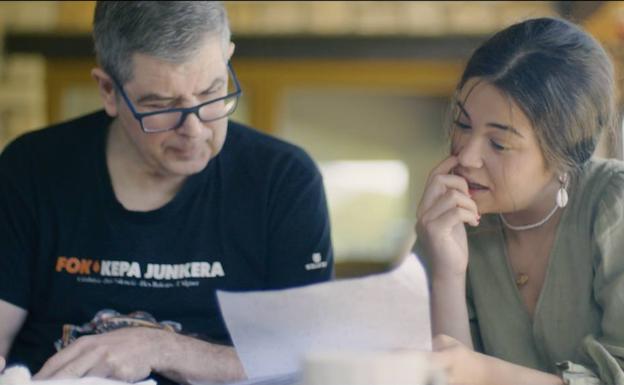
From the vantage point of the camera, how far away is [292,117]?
227 inches

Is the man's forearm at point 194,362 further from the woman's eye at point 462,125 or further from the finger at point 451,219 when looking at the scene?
the woman's eye at point 462,125

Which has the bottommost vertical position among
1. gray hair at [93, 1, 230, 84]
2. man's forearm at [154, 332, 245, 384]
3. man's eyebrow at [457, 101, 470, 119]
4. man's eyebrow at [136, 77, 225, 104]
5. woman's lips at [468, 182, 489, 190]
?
man's forearm at [154, 332, 245, 384]

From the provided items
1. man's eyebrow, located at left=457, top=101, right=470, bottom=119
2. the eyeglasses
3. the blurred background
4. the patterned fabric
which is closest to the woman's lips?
man's eyebrow, located at left=457, top=101, right=470, bottom=119

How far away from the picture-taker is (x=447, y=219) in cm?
154

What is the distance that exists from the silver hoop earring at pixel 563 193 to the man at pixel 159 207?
1.55 feet

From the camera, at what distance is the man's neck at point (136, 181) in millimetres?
1848

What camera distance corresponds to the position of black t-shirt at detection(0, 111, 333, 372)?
1.76 metres

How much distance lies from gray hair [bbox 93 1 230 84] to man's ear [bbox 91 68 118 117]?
0.04m

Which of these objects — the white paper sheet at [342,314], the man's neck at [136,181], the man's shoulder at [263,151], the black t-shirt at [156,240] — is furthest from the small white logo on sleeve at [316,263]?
the white paper sheet at [342,314]

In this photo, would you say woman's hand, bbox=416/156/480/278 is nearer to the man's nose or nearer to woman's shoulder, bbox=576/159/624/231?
woman's shoulder, bbox=576/159/624/231

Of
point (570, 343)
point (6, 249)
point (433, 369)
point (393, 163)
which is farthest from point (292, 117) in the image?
point (433, 369)

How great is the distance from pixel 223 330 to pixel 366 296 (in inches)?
26.6

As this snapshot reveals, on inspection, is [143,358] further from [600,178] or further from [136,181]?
[600,178]

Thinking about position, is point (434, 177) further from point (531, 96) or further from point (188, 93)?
point (188, 93)
